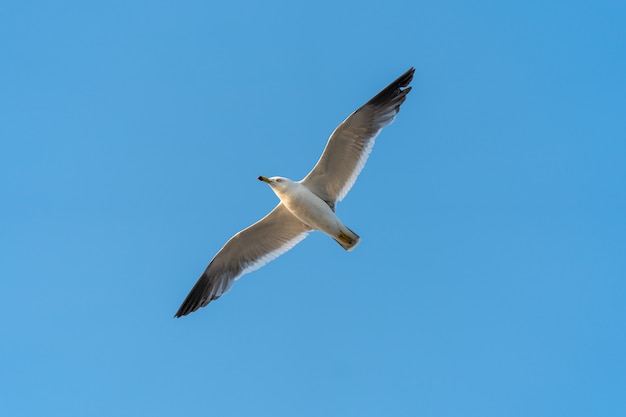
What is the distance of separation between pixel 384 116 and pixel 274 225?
2431 millimetres

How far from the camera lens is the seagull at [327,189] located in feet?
41.3

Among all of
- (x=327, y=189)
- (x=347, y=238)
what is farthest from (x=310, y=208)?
(x=347, y=238)

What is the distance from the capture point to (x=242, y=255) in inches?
540

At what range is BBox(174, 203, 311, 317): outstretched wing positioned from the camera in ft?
44.2

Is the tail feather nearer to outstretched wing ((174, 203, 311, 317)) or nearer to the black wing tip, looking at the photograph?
outstretched wing ((174, 203, 311, 317))

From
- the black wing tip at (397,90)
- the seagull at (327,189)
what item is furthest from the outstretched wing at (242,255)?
the black wing tip at (397,90)

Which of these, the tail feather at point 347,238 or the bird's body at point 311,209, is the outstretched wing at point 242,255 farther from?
the tail feather at point 347,238

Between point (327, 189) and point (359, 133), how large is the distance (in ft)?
3.28

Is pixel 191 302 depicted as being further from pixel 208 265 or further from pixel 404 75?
pixel 404 75

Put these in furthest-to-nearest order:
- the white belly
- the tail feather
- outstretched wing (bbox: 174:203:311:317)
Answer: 1. outstretched wing (bbox: 174:203:311:317)
2. the tail feather
3. the white belly

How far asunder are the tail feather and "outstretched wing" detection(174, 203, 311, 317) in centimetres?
86

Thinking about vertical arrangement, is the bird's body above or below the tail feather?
above

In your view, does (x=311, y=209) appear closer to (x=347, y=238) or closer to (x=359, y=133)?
(x=347, y=238)

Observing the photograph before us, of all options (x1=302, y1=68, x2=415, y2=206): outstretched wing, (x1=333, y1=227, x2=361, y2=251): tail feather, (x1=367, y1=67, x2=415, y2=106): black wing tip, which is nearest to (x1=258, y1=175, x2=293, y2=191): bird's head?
(x1=302, y1=68, x2=415, y2=206): outstretched wing
